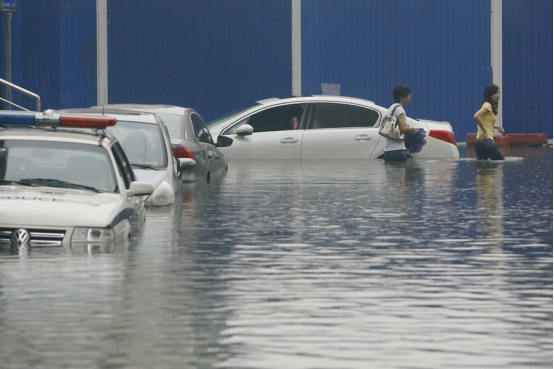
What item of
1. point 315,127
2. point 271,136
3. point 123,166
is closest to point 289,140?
point 271,136

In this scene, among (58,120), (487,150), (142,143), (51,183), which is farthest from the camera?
(487,150)

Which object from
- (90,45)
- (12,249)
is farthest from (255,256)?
(90,45)

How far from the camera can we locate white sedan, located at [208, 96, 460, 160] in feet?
78.3

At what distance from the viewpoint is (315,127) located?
24.2 metres

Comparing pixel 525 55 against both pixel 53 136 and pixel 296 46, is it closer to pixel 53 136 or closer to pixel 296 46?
pixel 296 46

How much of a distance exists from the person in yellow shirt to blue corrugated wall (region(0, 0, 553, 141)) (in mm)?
8851

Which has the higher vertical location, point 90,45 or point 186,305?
point 90,45

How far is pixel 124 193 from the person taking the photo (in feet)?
39.1

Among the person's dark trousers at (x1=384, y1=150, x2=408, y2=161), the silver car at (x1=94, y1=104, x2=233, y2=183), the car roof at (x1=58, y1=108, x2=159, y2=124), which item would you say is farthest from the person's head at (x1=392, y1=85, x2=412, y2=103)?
the car roof at (x1=58, y1=108, x2=159, y2=124)

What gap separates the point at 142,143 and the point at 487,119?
10024mm

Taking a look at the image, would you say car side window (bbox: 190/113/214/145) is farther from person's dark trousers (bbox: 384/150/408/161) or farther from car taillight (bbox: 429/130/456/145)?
car taillight (bbox: 429/130/456/145)

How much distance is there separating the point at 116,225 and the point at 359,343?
4.20 m

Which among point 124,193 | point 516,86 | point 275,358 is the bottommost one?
point 275,358

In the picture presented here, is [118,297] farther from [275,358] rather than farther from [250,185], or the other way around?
[250,185]
